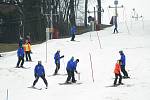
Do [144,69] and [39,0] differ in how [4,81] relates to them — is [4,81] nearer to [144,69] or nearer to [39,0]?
[144,69]

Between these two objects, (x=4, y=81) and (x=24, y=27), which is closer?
(x=4, y=81)

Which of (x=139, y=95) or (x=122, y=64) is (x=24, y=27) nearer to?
(x=122, y=64)

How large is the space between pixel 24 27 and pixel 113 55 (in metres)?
20.7

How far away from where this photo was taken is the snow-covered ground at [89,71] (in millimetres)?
28125

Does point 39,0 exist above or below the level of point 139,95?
above

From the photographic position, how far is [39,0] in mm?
59000

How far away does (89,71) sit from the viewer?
3522 cm

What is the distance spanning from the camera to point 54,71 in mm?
35531

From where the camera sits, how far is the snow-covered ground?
92.3ft

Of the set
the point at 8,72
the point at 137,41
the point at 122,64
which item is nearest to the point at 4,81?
the point at 8,72

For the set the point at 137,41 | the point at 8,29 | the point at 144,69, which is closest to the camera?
the point at 144,69

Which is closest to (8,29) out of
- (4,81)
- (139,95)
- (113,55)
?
(113,55)

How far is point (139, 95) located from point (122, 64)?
4.85m

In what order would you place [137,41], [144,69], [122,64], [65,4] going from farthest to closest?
[65,4], [137,41], [144,69], [122,64]
